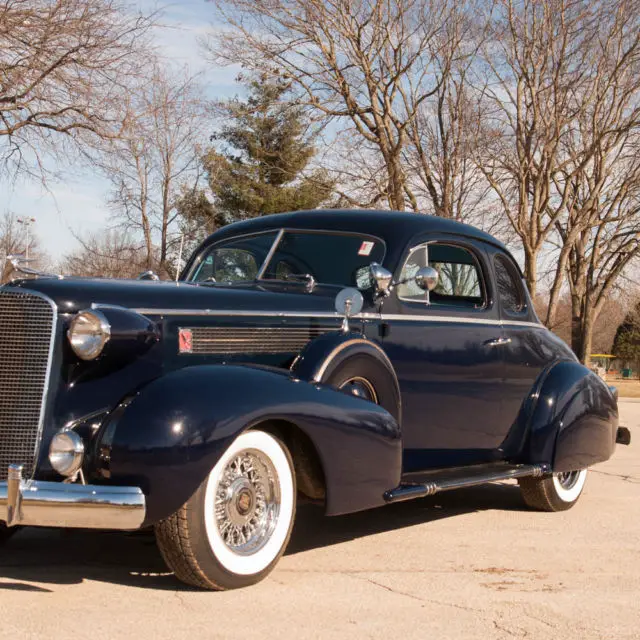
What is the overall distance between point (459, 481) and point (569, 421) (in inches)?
57.4

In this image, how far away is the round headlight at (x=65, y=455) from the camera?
4.03 m

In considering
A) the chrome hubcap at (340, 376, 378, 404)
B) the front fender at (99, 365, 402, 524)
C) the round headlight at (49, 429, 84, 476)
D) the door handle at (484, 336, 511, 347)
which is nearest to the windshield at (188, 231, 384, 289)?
the chrome hubcap at (340, 376, 378, 404)

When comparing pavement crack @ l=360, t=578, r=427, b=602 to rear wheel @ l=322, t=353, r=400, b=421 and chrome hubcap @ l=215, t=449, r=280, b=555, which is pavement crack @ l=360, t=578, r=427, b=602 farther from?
rear wheel @ l=322, t=353, r=400, b=421

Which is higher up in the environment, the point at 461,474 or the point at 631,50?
the point at 631,50

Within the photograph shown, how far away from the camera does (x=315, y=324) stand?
17.1ft

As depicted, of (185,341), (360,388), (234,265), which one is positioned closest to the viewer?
(185,341)

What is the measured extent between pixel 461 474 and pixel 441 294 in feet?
4.29

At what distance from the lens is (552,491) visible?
682 centimetres

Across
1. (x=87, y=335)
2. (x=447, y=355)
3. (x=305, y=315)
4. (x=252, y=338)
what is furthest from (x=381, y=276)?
(x=87, y=335)

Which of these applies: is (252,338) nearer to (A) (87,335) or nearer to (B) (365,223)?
(A) (87,335)

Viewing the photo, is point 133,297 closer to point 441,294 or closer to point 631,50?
point 441,294

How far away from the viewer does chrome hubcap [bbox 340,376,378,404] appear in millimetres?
5013

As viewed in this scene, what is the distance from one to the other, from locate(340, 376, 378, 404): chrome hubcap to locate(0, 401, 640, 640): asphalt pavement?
2.81 ft

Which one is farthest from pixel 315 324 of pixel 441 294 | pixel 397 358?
pixel 441 294
